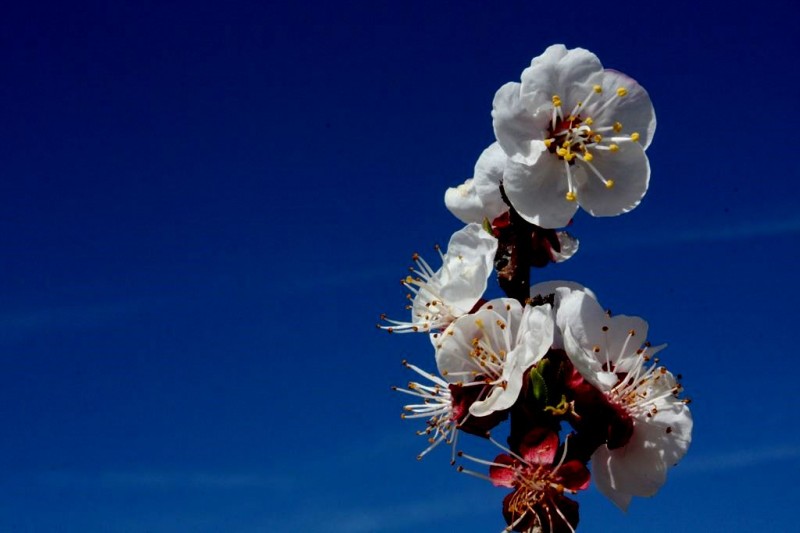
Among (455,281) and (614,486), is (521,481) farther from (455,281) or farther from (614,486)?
(455,281)

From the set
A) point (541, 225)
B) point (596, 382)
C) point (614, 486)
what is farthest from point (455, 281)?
point (614, 486)

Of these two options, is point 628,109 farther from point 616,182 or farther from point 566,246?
point 566,246

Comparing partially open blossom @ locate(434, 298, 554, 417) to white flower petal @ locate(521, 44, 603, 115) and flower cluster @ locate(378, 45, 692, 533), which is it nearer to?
flower cluster @ locate(378, 45, 692, 533)

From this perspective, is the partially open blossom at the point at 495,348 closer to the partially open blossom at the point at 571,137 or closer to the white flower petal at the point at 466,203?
the partially open blossom at the point at 571,137

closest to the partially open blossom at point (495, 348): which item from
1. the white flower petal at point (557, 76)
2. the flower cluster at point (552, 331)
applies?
the flower cluster at point (552, 331)

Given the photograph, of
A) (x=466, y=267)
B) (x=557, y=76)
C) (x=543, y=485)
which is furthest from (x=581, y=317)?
(x=557, y=76)

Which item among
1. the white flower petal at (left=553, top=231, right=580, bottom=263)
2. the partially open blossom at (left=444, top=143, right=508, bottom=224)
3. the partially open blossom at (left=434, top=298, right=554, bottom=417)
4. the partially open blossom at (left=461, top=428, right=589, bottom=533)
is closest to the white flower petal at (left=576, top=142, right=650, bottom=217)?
the white flower petal at (left=553, top=231, right=580, bottom=263)
